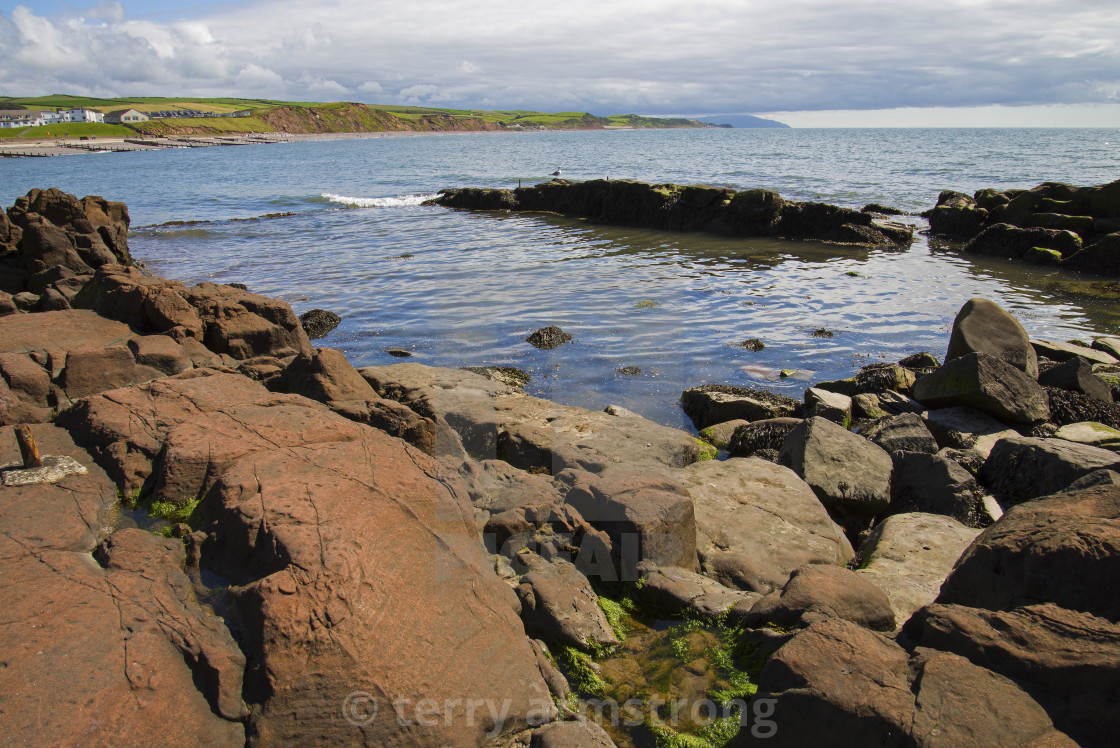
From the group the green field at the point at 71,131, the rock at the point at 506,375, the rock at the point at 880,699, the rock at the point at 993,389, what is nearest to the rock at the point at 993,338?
the rock at the point at 993,389

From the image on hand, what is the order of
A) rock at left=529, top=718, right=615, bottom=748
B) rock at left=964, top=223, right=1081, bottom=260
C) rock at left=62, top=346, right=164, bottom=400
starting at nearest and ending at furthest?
rock at left=529, top=718, right=615, bottom=748 < rock at left=62, top=346, right=164, bottom=400 < rock at left=964, top=223, right=1081, bottom=260

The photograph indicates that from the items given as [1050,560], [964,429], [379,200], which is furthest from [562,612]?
[379,200]

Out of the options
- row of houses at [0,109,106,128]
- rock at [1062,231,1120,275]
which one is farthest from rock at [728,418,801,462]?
row of houses at [0,109,106,128]

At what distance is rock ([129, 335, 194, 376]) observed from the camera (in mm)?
7024

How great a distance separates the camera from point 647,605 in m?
4.50

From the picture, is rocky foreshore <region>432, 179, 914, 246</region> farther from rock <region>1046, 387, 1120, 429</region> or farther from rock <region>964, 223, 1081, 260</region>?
rock <region>1046, 387, 1120, 429</region>

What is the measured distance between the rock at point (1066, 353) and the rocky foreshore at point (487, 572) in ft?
12.2

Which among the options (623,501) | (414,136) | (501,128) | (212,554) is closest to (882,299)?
(623,501)

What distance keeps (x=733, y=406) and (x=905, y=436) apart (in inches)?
83.0

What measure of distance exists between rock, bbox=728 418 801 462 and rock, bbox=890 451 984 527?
1.34 meters

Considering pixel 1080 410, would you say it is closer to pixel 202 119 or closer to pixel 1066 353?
pixel 1066 353

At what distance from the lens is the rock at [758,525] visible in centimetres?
502

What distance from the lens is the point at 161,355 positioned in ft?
23.3

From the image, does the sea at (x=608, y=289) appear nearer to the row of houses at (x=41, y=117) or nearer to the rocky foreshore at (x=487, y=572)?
the rocky foreshore at (x=487, y=572)
